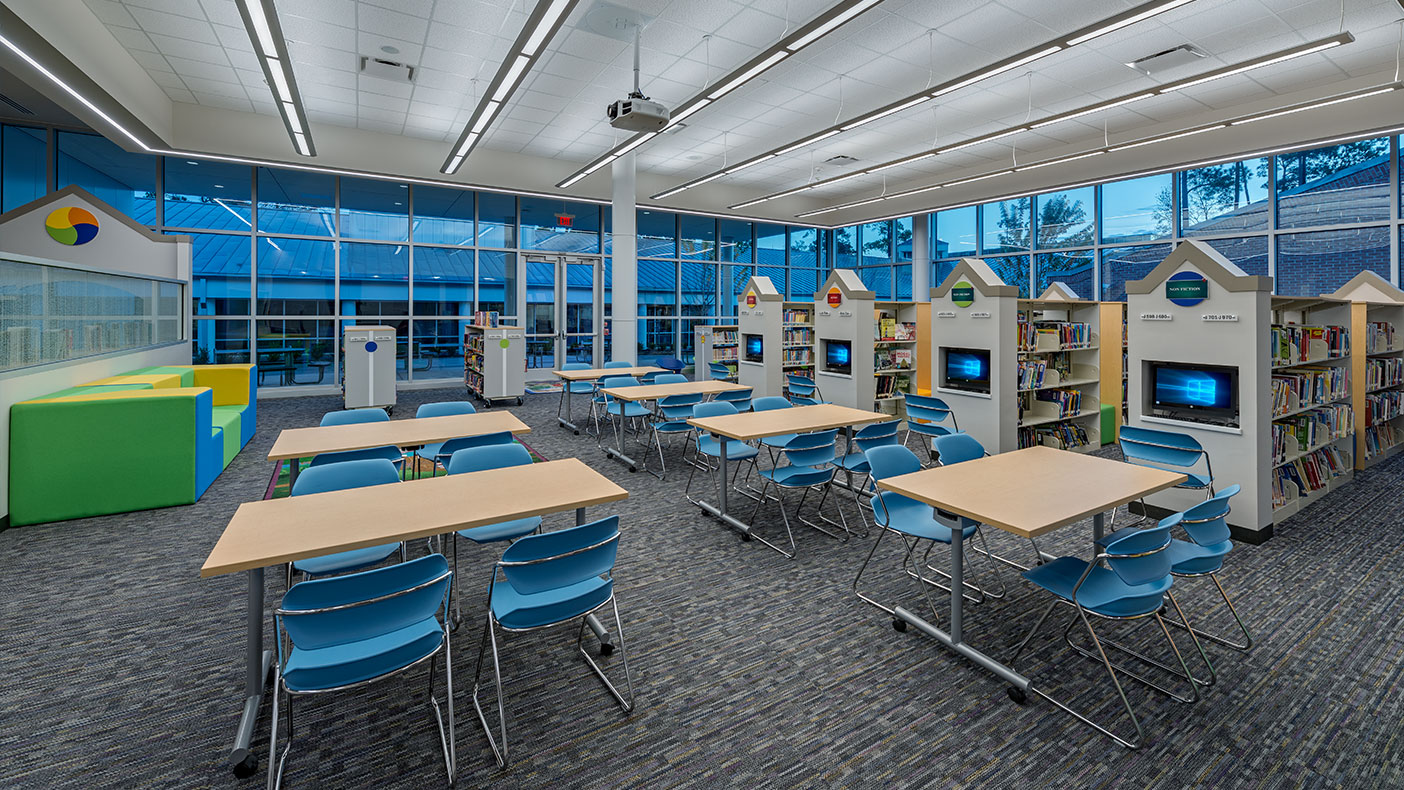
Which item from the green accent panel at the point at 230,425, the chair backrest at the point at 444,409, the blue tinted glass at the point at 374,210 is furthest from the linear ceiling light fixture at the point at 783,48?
the blue tinted glass at the point at 374,210

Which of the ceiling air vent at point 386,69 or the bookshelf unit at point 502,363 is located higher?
the ceiling air vent at point 386,69

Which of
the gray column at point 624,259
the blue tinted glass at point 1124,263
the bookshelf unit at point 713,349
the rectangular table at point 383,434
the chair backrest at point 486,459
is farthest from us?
the bookshelf unit at point 713,349

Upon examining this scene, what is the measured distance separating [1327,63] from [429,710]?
38.4 feet

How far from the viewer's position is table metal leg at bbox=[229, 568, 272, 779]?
2145 mm

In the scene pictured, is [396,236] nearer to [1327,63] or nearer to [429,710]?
[429,710]

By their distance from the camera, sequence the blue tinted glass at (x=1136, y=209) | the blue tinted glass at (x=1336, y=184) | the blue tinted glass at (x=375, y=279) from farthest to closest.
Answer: the blue tinted glass at (x=375, y=279) < the blue tinted glass at (x=1136, y=209) < the blue tinted glass at (x=1336, y=184)

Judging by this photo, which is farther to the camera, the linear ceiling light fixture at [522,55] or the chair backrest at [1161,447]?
the linear ceiling light fixture at [522,55]

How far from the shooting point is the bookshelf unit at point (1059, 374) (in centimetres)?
687

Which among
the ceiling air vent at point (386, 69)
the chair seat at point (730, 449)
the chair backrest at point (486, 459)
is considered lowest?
the chair seat at point (730, 449)

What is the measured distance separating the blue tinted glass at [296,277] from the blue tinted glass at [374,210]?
2.07ft

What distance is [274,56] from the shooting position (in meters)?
5.21

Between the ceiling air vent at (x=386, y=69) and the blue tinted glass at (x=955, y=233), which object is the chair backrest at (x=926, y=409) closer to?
the ceiling air vent at (x=386, y=69)

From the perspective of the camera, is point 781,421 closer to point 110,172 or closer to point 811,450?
point 811,450

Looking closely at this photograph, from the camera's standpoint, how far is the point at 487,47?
7129mm
